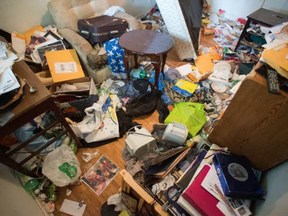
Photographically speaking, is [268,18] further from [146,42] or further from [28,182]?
[28,182]

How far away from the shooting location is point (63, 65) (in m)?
1.86

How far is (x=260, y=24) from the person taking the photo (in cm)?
235

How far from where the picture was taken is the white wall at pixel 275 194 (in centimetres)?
71

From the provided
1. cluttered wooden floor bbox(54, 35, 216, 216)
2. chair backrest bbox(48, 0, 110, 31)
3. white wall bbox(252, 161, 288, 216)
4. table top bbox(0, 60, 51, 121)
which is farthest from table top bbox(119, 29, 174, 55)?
white wall bbox(252, 161, 288, 216)

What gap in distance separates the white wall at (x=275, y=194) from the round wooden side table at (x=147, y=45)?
1337 mm

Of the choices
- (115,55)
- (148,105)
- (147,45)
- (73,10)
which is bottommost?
(148,105)

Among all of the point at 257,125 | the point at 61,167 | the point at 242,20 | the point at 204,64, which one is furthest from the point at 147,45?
the point at 242,20

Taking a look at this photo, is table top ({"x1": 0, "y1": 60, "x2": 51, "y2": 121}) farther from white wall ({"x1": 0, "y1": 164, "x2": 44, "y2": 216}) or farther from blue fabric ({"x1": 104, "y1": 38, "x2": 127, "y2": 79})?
blue fabric ({"x1": 104, "y1": 38, "x2": 127, "y2": 79})

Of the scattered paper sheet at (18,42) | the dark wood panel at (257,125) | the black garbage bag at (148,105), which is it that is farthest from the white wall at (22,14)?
the dark wood panel at (257,125)

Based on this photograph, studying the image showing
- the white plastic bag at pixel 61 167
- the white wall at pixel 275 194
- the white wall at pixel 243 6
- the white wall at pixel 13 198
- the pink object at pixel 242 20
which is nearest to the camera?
the white wall at pixel 275 194

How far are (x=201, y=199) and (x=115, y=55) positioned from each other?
168 centimetres

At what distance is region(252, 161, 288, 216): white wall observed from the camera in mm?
713

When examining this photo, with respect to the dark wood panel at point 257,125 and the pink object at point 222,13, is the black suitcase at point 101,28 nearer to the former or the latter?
the dark wood panel at point 257,125

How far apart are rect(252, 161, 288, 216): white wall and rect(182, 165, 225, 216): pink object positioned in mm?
209
